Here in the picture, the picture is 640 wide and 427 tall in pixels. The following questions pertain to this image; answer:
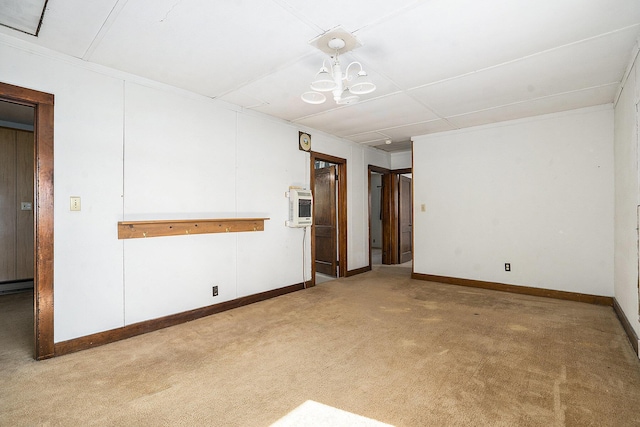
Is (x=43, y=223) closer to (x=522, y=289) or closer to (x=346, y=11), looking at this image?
(x=346, y=11)

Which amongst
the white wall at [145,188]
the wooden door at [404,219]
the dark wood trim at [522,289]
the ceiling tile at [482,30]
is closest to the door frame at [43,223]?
the white wall at [145,188]

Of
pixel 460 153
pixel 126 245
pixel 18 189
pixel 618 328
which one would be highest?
pixel 460 153

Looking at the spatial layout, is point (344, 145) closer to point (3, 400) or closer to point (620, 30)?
point (620, 30)

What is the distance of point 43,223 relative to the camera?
245 centimetres

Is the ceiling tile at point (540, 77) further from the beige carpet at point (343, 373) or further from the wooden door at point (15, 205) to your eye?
the wooden door at point (15, 205)

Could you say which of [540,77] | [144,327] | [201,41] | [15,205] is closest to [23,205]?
[15,205]

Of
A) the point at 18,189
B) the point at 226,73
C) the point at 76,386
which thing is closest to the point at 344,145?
the point at 226,73

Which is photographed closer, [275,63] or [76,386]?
[76,386]

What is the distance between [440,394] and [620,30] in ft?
9.35

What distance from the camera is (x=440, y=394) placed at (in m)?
1.96

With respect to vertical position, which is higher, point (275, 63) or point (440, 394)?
point (275, 63)

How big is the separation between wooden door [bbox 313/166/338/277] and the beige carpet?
2120 millimetres

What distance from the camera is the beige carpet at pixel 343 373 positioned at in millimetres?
1771

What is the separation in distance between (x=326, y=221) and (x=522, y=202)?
3045 millimetres
